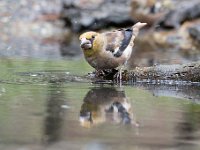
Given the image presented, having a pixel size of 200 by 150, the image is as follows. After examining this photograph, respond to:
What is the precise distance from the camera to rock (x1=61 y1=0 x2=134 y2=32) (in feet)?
73.2

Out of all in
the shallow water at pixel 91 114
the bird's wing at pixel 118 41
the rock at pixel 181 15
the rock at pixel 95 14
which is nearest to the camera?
the shallow water at pixel 91 114

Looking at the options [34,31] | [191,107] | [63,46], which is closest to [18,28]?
[34,31]

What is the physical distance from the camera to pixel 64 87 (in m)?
8.48

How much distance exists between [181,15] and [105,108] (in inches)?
631

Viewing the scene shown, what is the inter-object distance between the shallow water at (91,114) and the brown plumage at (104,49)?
351 millimetres

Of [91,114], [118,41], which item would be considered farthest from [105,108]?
[118,41]

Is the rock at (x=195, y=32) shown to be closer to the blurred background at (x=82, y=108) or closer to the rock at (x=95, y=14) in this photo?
the rock at (x=95, y=14)

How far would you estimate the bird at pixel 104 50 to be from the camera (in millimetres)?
8633

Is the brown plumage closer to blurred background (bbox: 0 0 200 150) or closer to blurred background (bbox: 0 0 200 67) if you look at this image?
blurred background (bbox: 0 0 200 150)

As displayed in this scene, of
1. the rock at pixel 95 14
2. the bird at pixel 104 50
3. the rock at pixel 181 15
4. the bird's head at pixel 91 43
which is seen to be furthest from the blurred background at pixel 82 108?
the rock at pixel 181 15

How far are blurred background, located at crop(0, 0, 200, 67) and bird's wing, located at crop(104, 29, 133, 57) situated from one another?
356 inches

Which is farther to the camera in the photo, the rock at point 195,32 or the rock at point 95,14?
the rock at point 95,14

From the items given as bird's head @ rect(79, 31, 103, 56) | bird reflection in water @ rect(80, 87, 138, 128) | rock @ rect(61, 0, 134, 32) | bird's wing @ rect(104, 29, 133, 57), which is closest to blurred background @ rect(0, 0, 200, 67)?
rock @ rect(61, 0, 134, 32)

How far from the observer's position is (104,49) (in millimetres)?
8844
